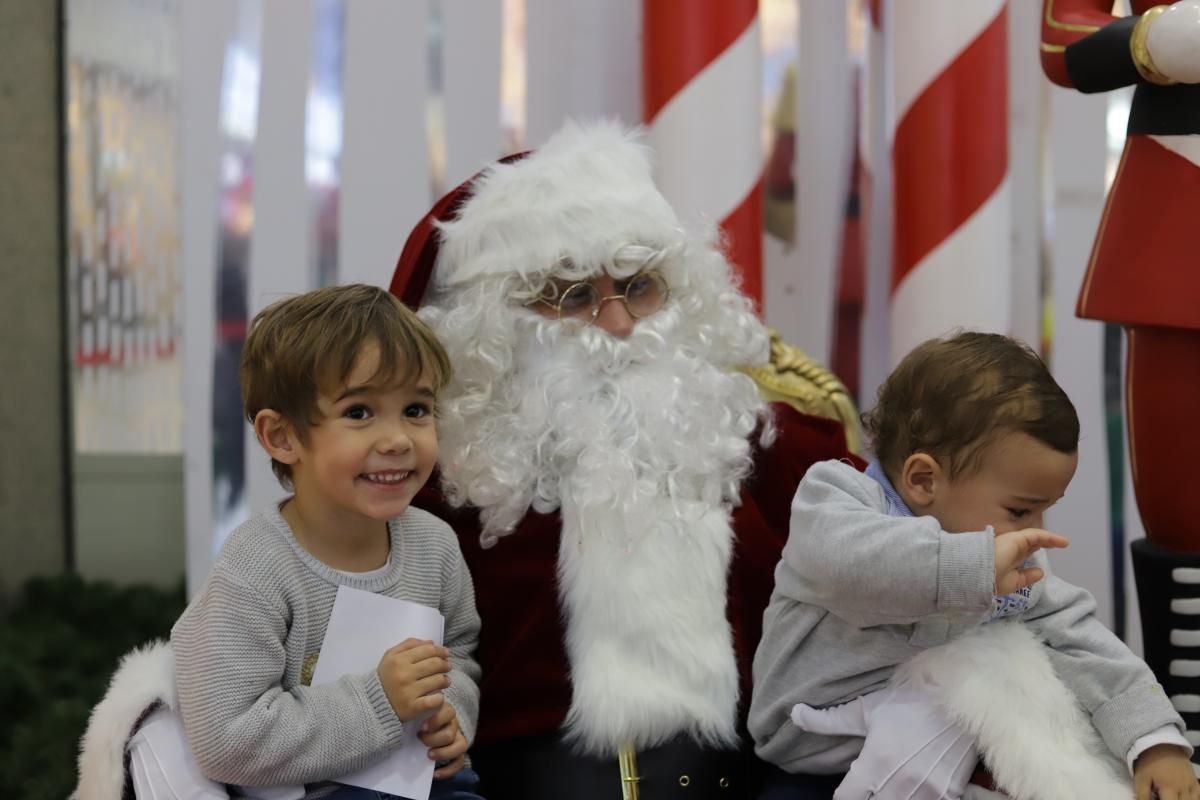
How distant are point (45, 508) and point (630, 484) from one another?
7.09ft

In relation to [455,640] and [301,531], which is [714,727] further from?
[301,531]

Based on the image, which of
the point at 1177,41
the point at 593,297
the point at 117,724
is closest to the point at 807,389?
the point at 593,297

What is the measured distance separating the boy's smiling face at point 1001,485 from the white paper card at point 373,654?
662mm

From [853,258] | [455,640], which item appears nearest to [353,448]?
[455,640]

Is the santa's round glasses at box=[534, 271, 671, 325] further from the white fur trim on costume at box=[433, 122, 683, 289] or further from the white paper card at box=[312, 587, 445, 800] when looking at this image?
the white paper card at box=[312, 587, 445, 800]

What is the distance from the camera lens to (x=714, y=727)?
174 centimetres

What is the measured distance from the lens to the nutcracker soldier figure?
1798 mm

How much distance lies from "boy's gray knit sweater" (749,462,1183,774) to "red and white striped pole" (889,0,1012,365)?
103 cm

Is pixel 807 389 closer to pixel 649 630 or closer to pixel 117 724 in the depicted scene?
pixel 649 630

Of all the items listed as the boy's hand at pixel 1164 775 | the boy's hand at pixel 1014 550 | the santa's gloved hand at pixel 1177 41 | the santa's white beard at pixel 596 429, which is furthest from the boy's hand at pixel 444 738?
the santa's gloved hand at pixel 1177 41

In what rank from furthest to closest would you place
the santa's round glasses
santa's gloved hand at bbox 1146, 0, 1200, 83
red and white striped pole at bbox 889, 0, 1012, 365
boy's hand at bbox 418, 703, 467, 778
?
red and white striped pole at bbox 889, 0, 1012, 365
the santa's round glasses
santa's gloved hand at bbox 1146, 0, 1200, 83
boy's hand at bbox 418, 703, 467, 778

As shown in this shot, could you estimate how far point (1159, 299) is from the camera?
1.81 meters

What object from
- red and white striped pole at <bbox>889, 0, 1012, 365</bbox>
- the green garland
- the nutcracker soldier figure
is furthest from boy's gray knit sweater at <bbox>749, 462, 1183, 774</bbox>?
the green garland

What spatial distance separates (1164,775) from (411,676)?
878 millimetres
